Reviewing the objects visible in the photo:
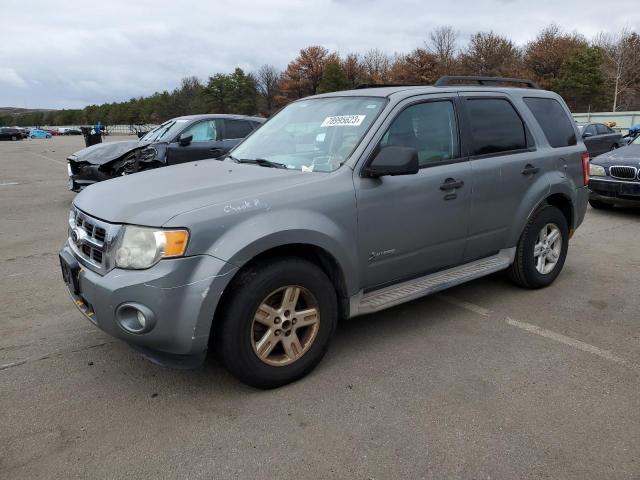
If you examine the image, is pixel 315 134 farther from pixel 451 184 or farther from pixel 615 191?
pixel 615 191

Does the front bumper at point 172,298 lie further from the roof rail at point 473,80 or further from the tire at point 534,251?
the tire at point 534,251

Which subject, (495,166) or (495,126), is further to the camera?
(495,126)

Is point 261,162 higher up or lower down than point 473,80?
lower down

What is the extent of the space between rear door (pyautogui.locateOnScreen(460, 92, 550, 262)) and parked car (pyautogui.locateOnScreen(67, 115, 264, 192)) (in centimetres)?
559

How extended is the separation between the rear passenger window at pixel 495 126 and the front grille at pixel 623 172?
481 centimetres

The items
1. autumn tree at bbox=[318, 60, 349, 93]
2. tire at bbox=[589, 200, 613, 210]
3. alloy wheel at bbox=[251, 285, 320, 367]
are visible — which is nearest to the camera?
alloy wheel at bbox=[251, 285, 320, 367]

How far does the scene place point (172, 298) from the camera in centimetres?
265

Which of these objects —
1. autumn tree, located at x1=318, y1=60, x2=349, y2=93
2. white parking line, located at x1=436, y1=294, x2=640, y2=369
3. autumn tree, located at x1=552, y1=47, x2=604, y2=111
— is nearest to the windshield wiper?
white parking line, located at x1=436, y1=294, x2=640, y2=369

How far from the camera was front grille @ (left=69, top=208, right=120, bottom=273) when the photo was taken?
2.83m

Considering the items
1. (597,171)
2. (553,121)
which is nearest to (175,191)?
(553,121)

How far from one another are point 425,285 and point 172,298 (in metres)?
1.93

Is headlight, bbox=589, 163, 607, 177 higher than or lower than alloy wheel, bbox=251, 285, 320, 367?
higher

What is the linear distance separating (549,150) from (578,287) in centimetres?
136

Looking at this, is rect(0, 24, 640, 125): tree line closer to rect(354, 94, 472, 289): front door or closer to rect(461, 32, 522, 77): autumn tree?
rect(461, 32, 522, 77): autumn tree
